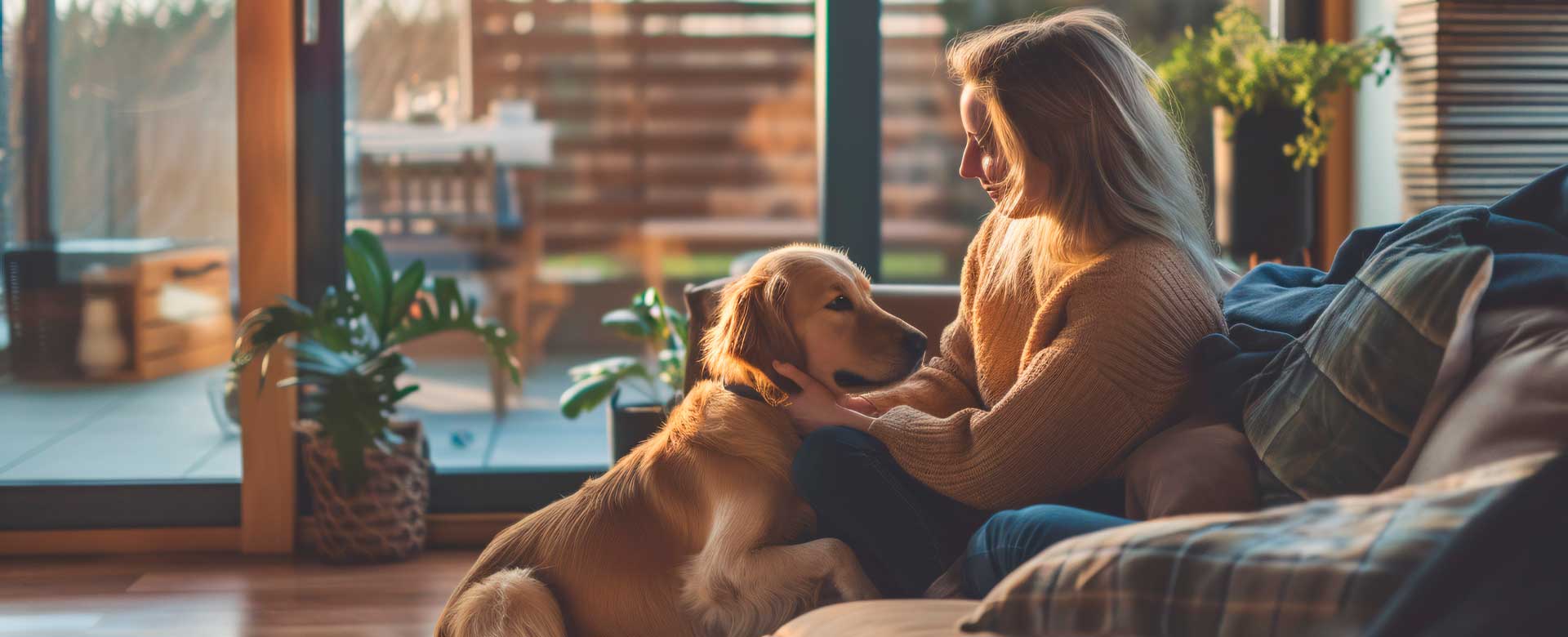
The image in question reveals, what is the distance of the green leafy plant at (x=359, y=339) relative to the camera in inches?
111

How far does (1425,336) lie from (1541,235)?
→ 0.27 meters

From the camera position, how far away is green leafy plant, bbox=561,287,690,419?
116 inches

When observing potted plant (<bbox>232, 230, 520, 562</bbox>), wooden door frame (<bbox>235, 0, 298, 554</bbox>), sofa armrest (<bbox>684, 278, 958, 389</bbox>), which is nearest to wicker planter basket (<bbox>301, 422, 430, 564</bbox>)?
potted plant (<bbox>232, 230, 520, 562</bbox>)

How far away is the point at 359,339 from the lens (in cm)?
294

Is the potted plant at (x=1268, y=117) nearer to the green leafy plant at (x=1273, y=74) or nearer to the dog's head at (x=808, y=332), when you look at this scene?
the green leafy plant at (x=1273, y=74)

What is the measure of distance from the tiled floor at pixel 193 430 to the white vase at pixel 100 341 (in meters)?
0.05

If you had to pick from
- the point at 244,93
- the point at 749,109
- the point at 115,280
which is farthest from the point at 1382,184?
the point at 115,280

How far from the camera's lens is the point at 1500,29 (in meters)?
2.77

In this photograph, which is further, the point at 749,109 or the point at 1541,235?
the point at 749,109

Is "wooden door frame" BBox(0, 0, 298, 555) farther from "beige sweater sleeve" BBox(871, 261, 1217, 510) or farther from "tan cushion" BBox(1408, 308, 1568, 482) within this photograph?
"tan cushion" BBox(1408, 308, 1568, 482)

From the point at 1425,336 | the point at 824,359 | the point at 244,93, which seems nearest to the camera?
the point at 1425,336

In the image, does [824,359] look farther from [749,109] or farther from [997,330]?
[749,109]

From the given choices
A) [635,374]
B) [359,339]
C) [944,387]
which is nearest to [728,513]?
[944,387]

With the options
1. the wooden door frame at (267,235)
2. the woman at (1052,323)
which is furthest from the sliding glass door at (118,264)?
the woman at (1052,323)
